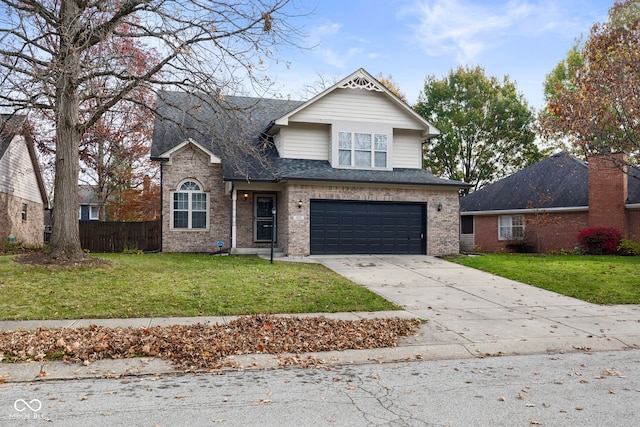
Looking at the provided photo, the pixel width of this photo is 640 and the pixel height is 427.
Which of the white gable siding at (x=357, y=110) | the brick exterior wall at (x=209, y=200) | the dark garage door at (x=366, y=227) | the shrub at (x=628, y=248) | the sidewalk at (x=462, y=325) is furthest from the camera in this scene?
the shrub at (x=628, y=248)

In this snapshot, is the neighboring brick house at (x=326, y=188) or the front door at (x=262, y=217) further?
the front door at (x=262, y=217)

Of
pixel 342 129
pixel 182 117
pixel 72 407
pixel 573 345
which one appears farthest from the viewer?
pixel 182 117


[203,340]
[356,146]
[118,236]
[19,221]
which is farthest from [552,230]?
[19,221]

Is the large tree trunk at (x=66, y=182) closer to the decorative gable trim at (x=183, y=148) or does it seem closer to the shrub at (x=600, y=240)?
the decorative gable trim at (x=183, y=148)

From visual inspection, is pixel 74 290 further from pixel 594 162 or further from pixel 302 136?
pixel 594 162

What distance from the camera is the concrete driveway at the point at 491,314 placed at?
7809 mm

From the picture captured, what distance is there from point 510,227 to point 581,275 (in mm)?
13702

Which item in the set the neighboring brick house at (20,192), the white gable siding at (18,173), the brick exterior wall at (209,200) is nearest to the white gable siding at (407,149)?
the brick exterior wall at (209,200)

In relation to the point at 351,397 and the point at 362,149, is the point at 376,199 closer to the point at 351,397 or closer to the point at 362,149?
the point at 362,149

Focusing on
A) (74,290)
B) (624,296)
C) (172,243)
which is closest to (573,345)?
(624,296)

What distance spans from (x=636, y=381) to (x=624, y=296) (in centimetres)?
708

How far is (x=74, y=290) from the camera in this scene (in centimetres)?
1062

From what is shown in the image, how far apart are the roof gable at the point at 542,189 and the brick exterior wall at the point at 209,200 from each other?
52.5ft

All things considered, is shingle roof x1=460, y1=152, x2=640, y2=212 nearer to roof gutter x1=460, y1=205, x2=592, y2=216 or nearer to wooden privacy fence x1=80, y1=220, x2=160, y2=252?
roof gutter x1=460, y1=205, x2=592, y2=216
